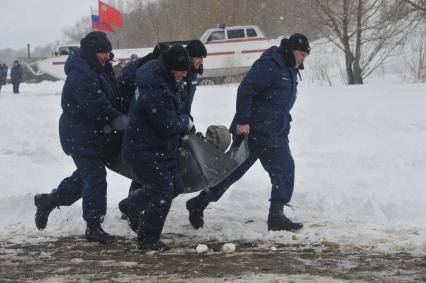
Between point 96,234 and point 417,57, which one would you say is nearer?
point 96,234

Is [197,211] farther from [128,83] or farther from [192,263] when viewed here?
[128,83]

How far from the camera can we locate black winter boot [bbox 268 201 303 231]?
216 inches

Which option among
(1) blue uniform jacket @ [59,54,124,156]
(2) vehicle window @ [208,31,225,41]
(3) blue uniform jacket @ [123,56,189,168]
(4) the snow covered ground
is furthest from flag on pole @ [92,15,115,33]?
(3) blue uniform jacket @ [123,56,189,168]

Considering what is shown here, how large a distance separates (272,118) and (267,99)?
7.1 inches

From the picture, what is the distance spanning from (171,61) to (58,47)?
72.4 feet

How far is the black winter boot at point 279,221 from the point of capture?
5477 millimetres

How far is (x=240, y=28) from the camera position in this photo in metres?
22.0

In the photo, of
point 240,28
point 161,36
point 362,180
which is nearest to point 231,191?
point 362,180

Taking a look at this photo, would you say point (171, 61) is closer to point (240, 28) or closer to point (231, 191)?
point (231, 191)

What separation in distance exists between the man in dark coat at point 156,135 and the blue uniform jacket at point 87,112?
1.43ft

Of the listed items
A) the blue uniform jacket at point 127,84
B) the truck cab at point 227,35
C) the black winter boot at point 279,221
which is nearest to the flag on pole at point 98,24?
the truck cab at point 227,35

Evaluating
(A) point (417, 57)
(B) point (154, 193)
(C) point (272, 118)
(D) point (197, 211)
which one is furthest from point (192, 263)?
(A) point (417, 57)

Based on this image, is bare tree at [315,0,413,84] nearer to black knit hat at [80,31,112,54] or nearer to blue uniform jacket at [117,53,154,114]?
blue uniform jacket at [117,53,154,114]

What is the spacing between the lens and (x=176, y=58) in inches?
186
